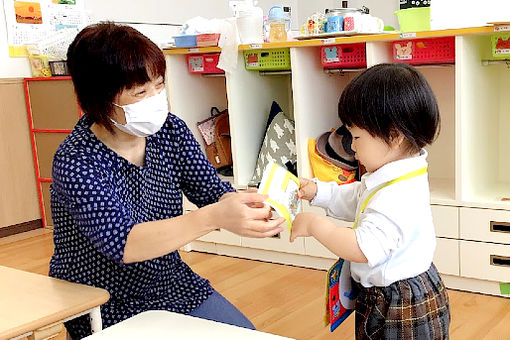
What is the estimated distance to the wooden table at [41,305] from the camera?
1.13m

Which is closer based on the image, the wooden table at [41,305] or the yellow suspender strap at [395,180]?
the wooden table at [41,305]

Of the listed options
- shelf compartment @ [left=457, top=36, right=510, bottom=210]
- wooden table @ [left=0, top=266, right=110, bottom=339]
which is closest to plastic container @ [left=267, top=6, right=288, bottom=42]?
shelf compartment @ [left=457, top=36, right=510, bottom=210]

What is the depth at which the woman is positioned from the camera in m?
1.31

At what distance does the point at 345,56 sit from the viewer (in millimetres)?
2822

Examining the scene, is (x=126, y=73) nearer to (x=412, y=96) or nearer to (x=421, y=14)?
(x=412, y=96)

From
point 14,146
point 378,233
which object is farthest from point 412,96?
point 14,146

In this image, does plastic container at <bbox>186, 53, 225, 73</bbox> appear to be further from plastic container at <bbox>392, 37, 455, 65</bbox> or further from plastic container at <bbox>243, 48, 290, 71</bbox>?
plastic container at <bbox>392, 37, 455, 65</bbox>

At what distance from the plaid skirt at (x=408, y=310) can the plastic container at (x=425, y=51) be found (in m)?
1.36

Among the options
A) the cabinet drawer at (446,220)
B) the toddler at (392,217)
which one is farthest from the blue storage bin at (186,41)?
the toddler at (392,217)

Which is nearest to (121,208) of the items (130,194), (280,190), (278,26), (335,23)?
(130,194)

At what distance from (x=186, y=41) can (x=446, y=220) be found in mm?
1544

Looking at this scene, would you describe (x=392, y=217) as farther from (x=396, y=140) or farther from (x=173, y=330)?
Result: (x=173, y=330)

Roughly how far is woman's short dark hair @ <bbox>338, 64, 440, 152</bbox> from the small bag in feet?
6.70

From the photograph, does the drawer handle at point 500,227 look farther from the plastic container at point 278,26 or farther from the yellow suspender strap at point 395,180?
the plastic container at point 278,26
